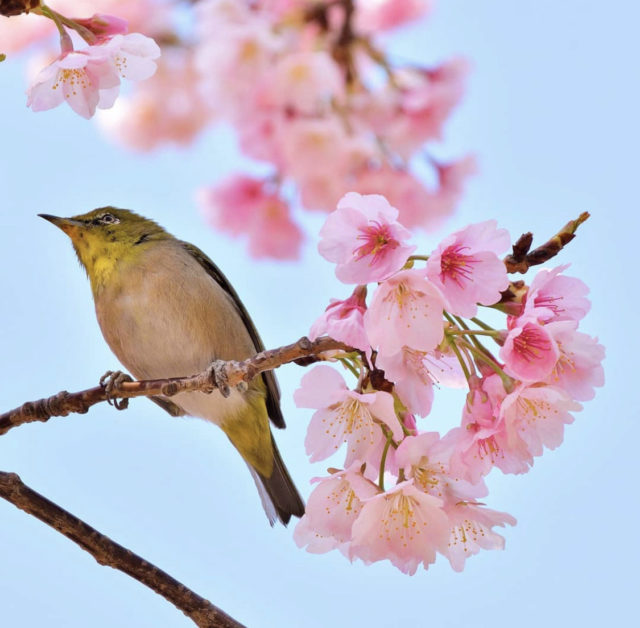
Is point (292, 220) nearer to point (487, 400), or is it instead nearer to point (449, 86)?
point (449, 86)

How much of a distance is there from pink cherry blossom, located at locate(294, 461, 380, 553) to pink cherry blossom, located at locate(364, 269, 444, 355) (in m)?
0.31

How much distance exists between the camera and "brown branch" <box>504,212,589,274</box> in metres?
1.88

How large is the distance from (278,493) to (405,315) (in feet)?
7.25

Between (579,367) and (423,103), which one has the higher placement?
(423,103)

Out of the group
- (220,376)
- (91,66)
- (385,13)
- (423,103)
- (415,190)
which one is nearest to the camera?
(91,66)

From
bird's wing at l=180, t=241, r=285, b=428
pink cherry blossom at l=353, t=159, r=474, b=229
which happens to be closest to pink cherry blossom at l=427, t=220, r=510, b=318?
bird's wing at l=180, t=241, r=285, b=428

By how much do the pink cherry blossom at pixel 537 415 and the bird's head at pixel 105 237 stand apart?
2.17m

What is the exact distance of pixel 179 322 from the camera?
3.58 meters

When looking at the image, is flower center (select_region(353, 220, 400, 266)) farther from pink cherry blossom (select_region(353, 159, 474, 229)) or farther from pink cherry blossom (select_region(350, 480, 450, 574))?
pink cherry blossom (select_region(353, 159, 474, 229))

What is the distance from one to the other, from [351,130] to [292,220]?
0.64 meters

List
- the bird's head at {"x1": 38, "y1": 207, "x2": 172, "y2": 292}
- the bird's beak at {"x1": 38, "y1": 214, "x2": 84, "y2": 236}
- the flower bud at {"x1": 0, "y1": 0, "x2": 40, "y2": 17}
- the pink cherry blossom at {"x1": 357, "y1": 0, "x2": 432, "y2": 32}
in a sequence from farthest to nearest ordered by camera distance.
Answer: the pink cherry blossom at {"x1": 357, "y1": 0, "x2": 432, "y2": 32}, the bird's beak at {"x1": 38, "y1": 214, "x2": 84, "y2": 236}, the bird's head at {"x1": 38, "y1": 207, "x2": 172, "y2": 292}, the flower bud at {"x1": 0, "y1": 0, "x2": 40, "y2": 17}

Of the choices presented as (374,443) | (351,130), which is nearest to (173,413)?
(351,130)

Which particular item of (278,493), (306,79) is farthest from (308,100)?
(278,493)

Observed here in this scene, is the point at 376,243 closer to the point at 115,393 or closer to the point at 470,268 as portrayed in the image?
the point at 470,268
